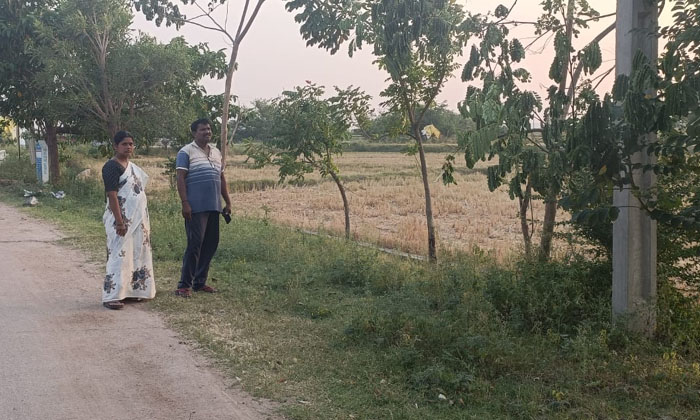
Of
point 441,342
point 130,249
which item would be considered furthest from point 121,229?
point 441,342

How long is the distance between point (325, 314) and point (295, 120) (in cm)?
676

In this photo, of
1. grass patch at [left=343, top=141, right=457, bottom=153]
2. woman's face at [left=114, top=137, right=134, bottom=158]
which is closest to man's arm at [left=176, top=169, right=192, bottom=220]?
woman's face at [left=114, top=137, right=134, bottom=158]

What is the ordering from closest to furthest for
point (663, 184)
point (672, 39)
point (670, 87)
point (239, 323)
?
point (670, 87) < point (672, 39) < point (663, 184) < point (239, 323)

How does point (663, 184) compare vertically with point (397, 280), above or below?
above

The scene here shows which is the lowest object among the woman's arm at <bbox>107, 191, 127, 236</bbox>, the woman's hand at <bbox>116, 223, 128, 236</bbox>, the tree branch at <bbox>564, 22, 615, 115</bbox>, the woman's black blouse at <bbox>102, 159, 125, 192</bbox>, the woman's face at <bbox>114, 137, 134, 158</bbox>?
the woman's hand at <bbox>116, 223, 128, 236</bbox>

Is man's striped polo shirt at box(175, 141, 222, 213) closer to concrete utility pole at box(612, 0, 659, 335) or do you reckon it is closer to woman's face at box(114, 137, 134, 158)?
woman's face at box(114, 137, 134, 158)

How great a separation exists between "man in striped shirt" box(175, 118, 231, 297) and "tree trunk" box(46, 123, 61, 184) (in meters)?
13.5

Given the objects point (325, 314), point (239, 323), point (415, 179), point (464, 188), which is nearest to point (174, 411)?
point (239, 323)

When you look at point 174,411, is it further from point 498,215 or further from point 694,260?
point 498,215

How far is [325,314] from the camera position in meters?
6.68

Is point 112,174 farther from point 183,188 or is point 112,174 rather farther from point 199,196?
point 199,196

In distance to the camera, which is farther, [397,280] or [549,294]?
[397,280]

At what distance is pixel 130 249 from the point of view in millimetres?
7047

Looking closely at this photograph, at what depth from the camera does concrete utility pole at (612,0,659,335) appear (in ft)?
17.6
